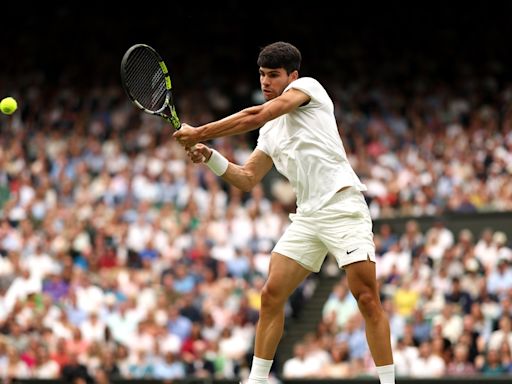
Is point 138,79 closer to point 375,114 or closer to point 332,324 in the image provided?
point 332,324

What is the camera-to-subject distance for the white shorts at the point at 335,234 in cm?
793

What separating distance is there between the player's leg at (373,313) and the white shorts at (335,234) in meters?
0.09

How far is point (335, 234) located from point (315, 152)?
1.96 ft

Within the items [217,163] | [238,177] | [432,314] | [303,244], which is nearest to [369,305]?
[303,244]

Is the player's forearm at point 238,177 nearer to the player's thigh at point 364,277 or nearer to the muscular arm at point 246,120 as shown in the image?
the muscular arm at point 246,120

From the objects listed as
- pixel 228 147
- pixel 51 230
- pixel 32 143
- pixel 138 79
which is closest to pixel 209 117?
pixel 228 147

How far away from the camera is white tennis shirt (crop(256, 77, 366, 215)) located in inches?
314

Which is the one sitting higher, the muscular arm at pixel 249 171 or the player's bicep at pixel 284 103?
the player's bicep at pixel 284 103

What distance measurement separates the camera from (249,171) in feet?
27.8

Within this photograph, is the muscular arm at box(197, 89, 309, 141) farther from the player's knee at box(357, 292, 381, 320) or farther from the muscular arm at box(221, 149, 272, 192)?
the player's knee at box(357, 292, 381, 320)

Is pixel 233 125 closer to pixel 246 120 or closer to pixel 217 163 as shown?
pixel 246 120

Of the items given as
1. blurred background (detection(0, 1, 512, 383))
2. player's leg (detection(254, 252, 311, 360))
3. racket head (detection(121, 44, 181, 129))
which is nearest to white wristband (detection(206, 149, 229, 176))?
racket head (detection(121, 44, 181, 129))

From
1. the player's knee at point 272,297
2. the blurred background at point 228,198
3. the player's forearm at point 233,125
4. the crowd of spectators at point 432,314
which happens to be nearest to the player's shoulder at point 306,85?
the player's forearm at point 233,125

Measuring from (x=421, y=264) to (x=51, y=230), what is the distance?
21.5ft
